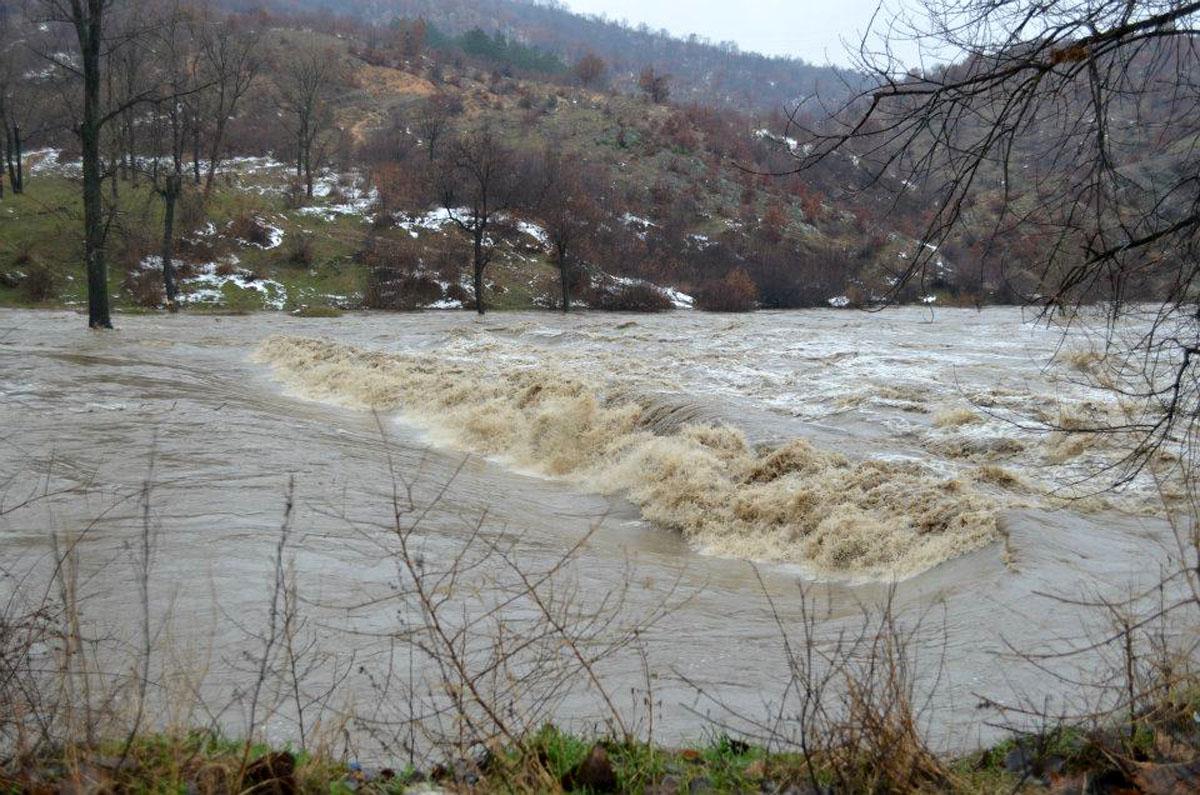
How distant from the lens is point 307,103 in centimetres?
4975

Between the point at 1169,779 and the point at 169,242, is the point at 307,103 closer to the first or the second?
the point at 169,242

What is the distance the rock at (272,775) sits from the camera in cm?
318

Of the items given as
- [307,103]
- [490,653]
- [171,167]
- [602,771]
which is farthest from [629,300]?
[602,771]

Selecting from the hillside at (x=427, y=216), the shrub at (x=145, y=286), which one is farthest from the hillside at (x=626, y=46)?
the shrub at (x=145, y=286)

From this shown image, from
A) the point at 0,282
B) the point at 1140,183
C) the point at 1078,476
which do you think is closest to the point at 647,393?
the point at 1078,476

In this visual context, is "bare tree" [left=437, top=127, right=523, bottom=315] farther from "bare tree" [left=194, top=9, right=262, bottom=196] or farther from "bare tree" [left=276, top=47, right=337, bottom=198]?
"bare tree" [left=194, top=9, right=262, bottom=196]

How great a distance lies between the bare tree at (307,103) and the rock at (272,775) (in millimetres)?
48175

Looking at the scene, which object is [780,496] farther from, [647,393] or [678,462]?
[647,393]

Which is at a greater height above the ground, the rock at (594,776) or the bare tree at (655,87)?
the bare tree at (655,87)

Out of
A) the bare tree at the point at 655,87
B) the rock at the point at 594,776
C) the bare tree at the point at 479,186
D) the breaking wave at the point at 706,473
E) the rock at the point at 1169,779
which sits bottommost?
the breaking wave at the point at 706,473

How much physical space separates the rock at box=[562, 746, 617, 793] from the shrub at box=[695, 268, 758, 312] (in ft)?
129

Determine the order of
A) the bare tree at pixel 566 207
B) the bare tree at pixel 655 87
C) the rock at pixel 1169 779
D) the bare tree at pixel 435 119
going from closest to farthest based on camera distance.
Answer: the rock at pixel 1169 779, the bare tree at pixel 566 207, the bare tree at pixel 435 119, the bare tree at pixel 655 87

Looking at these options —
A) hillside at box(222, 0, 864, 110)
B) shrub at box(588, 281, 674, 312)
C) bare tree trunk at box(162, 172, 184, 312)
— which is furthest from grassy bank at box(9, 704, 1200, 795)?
hillside at box(222, 0, 864, 110)

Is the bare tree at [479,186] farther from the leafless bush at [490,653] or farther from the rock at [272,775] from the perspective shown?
the rock at [272,775]
